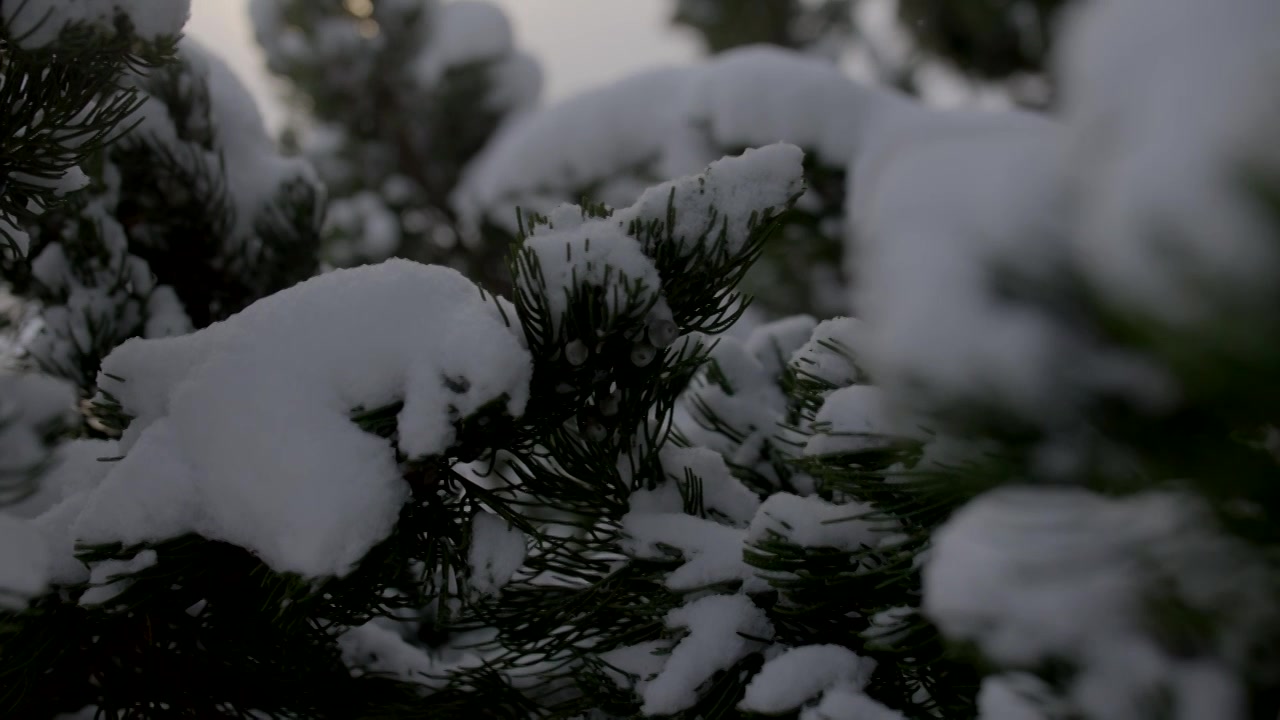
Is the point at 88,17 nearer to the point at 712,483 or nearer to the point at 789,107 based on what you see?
the point at 712,483

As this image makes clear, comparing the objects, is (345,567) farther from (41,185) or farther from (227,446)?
(41,185)

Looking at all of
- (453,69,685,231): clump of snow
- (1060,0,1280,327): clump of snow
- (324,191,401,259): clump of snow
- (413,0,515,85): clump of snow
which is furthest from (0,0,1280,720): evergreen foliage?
(413,0,515,85): clump of snow

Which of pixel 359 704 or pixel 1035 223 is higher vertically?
pixel 1035 223

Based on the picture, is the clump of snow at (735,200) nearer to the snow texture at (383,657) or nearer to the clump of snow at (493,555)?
the clump of snow at (493,555)

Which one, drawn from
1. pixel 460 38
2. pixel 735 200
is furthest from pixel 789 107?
pixel 460 38

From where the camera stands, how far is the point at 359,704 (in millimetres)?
903

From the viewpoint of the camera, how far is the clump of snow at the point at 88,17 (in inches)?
29.9

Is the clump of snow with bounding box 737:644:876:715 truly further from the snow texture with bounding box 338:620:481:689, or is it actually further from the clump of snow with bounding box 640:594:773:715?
the snow texture with bounding box 338:620:481:689

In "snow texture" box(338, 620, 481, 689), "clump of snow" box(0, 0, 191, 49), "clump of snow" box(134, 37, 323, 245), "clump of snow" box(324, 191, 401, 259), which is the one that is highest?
"clump of snow" box(0, 0, 191, 49)

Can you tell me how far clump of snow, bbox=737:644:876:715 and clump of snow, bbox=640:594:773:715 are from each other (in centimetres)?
5

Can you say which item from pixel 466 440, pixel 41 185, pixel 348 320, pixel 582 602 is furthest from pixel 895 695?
pixel 41 185

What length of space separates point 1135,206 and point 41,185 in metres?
0.88

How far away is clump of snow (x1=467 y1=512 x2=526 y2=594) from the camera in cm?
68

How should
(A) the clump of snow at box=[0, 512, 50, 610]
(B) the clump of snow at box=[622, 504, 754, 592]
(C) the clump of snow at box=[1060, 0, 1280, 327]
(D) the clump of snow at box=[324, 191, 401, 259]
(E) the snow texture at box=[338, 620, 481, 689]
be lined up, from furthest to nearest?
(D) the clump of snow at box=[324, 191, 401, 259] < (E) the snow texture at box=[338, 620, 481, 689] < (B) the clump of snow at box=[622, 504, 754, 592] < (A) the clump of snow at box=[0, 512, 50, 610] < (C) the clump of snow at box=[1060, 0, 1280, 327]
